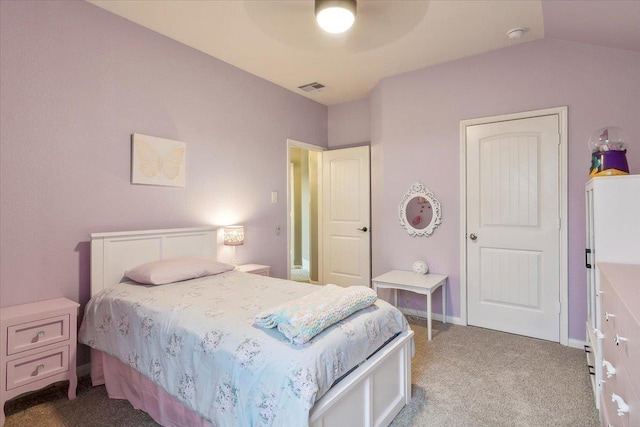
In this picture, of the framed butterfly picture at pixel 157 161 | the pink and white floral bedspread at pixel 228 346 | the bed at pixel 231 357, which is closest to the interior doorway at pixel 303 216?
the framed butterfly picture at pixel 157 161

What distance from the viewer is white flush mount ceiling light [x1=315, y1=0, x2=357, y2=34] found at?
2059mm

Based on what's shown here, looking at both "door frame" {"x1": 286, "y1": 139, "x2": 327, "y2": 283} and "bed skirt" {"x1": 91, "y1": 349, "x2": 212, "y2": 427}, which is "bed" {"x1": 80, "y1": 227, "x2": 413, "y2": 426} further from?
"door frame" {"x1": 286, "y1": 139, "x2": 327, "y2": 283}

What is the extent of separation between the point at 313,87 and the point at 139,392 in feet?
11.5

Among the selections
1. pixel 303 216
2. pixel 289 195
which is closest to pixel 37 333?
pixel 289 195

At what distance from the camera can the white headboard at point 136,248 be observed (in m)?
2.37

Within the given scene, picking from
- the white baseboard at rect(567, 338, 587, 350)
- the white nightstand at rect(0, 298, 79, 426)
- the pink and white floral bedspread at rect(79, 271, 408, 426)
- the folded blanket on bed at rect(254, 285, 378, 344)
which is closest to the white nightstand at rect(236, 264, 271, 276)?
the pink and white floral bedspread at rect(79, 271, 408, 426)

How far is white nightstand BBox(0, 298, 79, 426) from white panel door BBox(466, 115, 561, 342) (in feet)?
11.0

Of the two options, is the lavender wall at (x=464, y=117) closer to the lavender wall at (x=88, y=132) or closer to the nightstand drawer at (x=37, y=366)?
the lavender wall at (x=88, y=132)

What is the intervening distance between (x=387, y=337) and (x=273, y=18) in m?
2.45

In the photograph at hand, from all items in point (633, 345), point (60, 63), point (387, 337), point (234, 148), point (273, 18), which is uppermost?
point (273, 18)

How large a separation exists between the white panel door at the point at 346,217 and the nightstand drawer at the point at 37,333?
3.14 meters

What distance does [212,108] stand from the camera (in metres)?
3.29

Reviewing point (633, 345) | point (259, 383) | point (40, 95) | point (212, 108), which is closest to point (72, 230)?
point (40, 95)

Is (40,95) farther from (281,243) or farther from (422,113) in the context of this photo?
(422,113)
